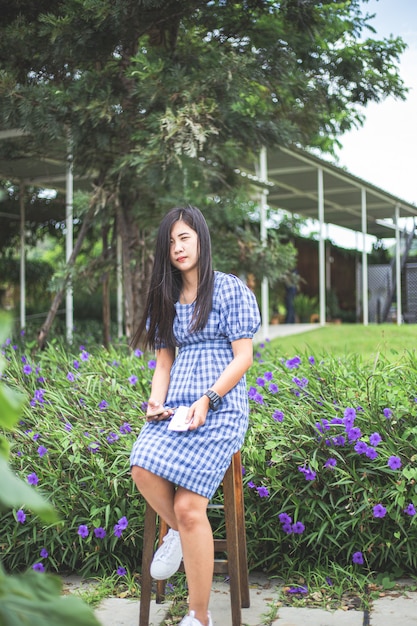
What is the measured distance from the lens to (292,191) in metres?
13.4

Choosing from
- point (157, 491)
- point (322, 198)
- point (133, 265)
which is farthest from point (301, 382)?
point (322, 198)

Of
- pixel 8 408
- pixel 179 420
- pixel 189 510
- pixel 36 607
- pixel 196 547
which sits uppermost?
pixel 8 408

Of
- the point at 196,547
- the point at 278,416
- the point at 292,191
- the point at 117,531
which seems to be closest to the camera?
the point at 196,547

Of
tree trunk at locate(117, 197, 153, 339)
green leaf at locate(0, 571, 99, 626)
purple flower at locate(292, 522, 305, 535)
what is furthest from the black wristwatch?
tree trunk at locate(117, 197, 153, 339)

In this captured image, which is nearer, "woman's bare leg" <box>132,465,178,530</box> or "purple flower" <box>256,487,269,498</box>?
"woman's bare leg" <box>132,465,178,530</box>

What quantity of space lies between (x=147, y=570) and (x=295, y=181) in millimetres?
10584

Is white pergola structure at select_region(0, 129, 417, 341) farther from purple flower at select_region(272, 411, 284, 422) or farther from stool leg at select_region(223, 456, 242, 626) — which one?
stool leg at select_region(223, 456, 242, 626)

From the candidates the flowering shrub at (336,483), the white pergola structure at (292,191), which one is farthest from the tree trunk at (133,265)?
the flowering shrub at (336,483)

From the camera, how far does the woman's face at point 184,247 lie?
2.62 meters

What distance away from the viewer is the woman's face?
2.62 m

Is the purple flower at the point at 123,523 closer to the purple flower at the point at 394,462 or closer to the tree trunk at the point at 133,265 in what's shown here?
the purple flower at the point at 394,462

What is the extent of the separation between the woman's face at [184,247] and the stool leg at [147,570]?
2.80ft

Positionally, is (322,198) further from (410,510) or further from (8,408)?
(8,408)

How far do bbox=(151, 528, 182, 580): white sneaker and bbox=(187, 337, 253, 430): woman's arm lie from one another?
16.3 inches
